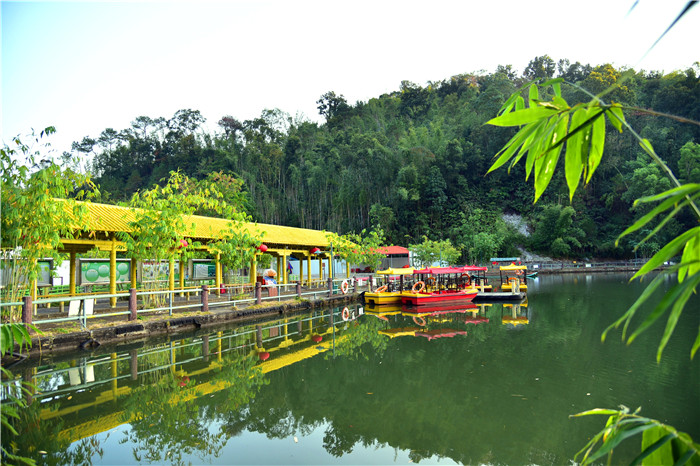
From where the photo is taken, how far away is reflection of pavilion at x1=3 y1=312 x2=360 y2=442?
580cm

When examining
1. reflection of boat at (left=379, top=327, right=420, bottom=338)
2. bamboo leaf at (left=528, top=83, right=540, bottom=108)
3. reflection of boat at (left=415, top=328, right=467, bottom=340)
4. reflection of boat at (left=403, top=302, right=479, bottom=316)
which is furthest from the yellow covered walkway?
bamboo leaf at (left=528, top=83, right=540, bottom=108)

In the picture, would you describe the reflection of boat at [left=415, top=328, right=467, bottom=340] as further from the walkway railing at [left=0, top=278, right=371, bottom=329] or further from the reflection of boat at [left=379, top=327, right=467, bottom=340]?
the walkway railing at [left=0, top=278, right=371, bottom=329]

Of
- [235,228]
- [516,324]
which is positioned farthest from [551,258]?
[235,228]

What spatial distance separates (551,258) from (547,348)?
113ft

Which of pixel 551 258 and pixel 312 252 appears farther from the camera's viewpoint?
pixel 551 258

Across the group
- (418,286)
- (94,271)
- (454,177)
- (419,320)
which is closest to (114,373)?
(94,271)

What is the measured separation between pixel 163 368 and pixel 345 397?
3.46 m

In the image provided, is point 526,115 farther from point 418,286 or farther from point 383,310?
point 418,286

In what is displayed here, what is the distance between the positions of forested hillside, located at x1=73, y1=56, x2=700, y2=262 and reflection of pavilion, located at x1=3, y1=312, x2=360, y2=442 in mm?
27860

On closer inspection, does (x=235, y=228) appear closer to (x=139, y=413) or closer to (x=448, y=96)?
(x=139, y=413)

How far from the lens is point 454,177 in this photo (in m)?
45.3

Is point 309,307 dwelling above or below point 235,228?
below

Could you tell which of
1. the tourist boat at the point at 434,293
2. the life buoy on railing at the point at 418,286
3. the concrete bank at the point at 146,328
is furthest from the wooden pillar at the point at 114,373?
the life buoy on railing at the point at 418,286

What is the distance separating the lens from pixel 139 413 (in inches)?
228
